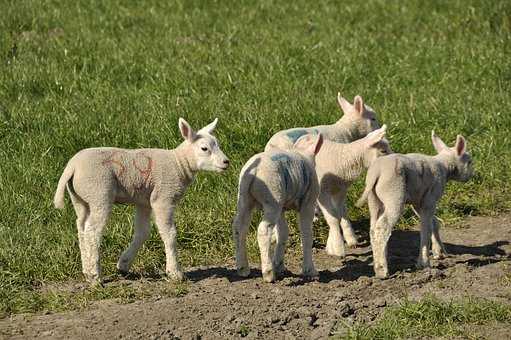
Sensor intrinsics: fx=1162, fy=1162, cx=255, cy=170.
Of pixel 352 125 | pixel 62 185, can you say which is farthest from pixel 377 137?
pixel 62 185

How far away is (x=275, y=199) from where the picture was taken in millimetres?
8422

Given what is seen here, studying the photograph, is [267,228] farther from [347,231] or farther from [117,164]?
[347,231]

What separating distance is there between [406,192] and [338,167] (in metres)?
0.82

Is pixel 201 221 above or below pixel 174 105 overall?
below

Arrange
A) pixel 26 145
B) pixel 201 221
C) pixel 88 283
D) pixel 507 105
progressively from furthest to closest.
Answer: pixel 507 105, pixel 26 145, pixel 201 221, pixel 88 283

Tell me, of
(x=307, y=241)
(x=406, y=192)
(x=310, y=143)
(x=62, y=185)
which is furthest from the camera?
(x=310, y=143)

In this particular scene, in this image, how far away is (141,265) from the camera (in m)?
9.16

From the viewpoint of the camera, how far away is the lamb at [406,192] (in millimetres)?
8859

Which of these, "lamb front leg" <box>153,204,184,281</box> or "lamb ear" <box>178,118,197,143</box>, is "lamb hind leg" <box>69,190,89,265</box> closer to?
"lamb front leg" <box>153,204,184,281</box>

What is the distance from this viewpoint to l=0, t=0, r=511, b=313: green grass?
31.9 feet

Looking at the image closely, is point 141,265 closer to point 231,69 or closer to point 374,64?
point 231,69

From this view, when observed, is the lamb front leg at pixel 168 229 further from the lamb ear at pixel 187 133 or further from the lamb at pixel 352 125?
the lamb at pixel 352 125

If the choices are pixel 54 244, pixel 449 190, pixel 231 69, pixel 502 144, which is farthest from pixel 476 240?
pixel 231 69

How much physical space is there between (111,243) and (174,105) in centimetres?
336
